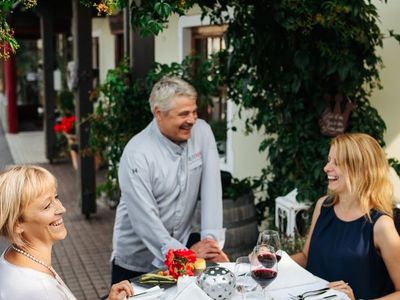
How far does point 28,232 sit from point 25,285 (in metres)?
0.20

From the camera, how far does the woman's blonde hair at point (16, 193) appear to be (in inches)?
83.4

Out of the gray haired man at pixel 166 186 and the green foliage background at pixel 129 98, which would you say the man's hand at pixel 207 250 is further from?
the green foliage background at pixel 129 98

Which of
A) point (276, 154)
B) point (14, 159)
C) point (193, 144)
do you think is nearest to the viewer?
point (193, 144)

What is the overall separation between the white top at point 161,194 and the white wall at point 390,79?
192 cm

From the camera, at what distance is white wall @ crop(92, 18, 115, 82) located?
11.7m

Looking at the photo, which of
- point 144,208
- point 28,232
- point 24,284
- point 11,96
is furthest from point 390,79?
point 11,96

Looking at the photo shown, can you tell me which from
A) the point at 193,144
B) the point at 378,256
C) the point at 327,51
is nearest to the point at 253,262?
the point at 378,256

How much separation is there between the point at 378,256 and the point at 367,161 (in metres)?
0.44

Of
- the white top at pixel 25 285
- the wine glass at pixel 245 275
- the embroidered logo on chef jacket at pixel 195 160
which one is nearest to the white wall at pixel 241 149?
the embroidered logo on chef jacket at pixel 195 160

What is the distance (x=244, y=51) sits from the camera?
484 cm

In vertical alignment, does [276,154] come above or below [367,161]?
below

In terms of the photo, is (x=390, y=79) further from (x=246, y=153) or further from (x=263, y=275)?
(x=263, y=275)

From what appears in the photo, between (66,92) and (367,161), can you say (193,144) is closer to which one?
(367,161)

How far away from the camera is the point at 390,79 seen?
4.88m
